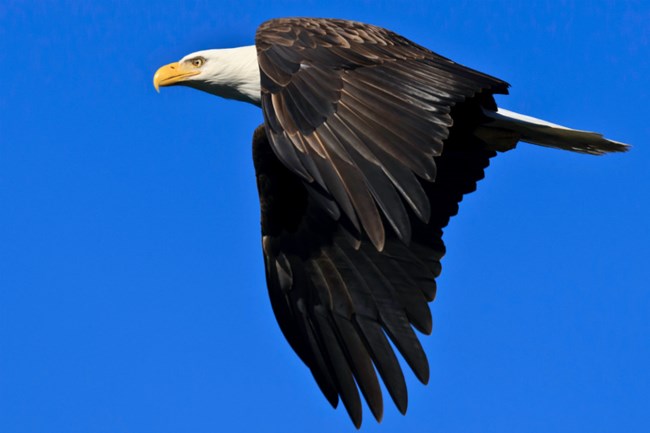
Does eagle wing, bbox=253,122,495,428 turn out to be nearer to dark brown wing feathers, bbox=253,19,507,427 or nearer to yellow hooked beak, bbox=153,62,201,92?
dark brown wing feathers, bbox=253,19,507,427

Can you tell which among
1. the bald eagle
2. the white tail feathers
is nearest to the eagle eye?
the bald eagle

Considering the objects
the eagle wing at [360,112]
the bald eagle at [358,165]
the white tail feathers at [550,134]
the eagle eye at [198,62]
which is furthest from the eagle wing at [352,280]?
the eagle wing at [360,112]

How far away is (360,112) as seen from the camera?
6902 millimetres

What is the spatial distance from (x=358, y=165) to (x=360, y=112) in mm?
404

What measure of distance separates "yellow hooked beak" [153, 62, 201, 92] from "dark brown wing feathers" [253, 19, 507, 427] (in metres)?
0.60

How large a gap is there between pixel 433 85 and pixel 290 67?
0.75m

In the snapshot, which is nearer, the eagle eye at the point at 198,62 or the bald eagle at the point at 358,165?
the bald eagle at the point at 358,165

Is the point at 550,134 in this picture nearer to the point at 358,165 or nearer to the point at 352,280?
the point at 352,280

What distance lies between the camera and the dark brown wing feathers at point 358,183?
21.8ft

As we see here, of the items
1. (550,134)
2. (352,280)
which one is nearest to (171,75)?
(352,280)

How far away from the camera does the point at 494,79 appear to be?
7.56 meters

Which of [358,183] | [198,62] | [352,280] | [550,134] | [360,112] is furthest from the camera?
[198,62]

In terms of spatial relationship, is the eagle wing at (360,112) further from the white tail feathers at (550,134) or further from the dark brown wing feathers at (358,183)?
the white tail feathers at (550,134)

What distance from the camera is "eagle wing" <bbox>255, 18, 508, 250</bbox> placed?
21.5 feet
